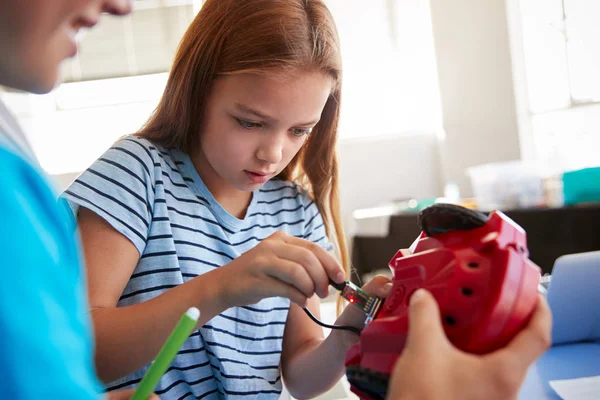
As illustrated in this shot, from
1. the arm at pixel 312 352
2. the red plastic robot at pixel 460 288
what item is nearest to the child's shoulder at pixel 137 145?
the arm at pixel 312 352

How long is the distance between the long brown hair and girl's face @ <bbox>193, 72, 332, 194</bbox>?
21mm

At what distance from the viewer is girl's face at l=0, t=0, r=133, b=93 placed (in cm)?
36

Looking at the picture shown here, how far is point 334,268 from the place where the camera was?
2.16ft

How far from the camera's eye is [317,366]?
973 millimetres

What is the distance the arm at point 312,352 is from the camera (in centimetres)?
90

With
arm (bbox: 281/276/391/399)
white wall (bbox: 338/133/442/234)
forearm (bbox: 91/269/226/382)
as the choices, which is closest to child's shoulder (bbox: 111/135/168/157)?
forearm (bbox: 91/269/226/382)

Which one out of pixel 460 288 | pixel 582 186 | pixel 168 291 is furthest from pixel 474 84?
pixel 460 288

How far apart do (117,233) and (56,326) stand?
1.76ft

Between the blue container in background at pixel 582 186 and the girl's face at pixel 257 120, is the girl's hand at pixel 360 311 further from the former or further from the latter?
the blue container in background at pixel 582 186

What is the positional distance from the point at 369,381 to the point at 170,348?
0.17 meters

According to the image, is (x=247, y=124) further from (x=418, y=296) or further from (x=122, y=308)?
(x=418, y=296)

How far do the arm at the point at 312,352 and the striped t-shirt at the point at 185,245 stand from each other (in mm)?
27

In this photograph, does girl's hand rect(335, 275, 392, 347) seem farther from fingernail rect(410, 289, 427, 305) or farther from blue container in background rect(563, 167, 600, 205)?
blue container in background rect(563, 167, 600, 205)

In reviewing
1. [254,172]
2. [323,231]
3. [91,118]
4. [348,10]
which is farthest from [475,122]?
[254,172]
